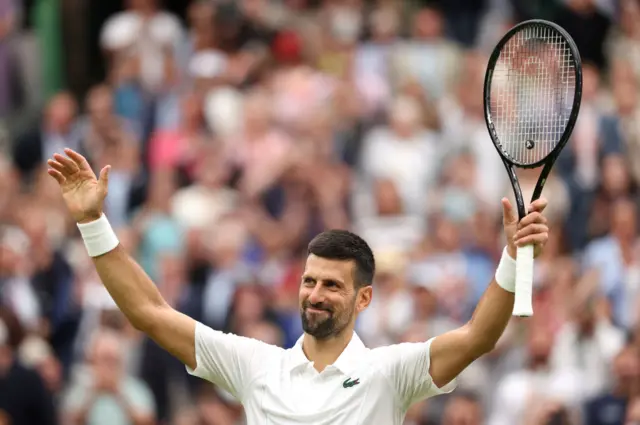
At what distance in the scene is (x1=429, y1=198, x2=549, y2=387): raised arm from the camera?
20.5 feet

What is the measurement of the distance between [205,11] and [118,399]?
5.55 meters

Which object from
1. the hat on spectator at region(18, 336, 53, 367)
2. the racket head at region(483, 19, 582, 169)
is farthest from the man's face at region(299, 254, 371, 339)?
the hat on spectator at region(18, 336, 53, 367)

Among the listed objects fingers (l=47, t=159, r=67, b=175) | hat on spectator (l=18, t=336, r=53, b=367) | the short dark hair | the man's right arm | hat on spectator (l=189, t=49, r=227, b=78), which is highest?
hat on spectator (l=189, t=49, r=227, b=78)

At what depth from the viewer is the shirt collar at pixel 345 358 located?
6.63 metres

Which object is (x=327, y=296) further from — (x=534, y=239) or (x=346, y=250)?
(x=534, y=239)

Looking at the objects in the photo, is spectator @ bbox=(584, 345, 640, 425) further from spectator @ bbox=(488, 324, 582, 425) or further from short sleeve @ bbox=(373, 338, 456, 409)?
short sleeve @ bbox=(373, 338, 456, 409)

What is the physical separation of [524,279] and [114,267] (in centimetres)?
172

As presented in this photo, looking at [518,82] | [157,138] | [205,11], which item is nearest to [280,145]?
[157,138]

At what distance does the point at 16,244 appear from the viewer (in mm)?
13031

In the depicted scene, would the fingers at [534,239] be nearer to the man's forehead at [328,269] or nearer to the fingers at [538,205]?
the fingers at [538,205]

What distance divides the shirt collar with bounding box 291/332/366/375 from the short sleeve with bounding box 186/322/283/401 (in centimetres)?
12

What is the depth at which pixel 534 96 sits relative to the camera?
710cm

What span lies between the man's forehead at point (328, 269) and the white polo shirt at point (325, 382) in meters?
0.31

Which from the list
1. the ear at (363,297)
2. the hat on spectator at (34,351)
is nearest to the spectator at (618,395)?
the hat on spectator at (34,351)
